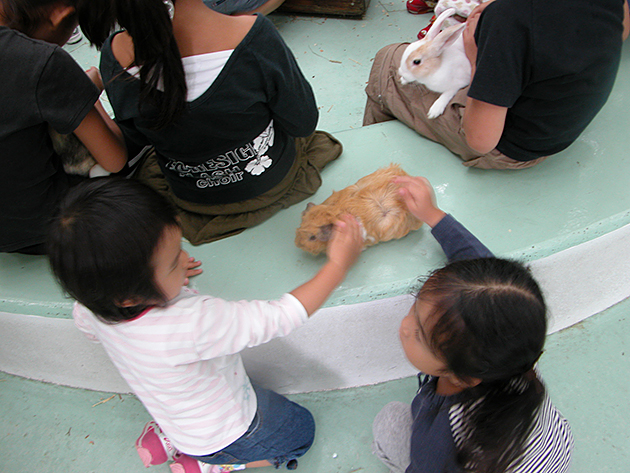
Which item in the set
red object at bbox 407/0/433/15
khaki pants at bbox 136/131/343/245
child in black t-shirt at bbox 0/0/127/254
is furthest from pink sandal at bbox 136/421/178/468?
red object at bbox 407/0/433/15

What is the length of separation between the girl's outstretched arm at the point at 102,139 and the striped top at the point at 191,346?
474mm

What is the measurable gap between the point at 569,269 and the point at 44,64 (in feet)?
4.98

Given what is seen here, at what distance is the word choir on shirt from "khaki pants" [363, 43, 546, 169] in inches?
24.2

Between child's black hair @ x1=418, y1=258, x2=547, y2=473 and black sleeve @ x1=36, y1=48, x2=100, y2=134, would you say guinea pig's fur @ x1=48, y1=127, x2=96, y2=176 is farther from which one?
child's black hair @ x1=418, y1=258, x2=547, y2=473

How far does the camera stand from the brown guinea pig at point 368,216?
1145 millimetres

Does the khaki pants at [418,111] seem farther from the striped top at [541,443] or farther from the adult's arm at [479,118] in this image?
the striped top at [541,443]

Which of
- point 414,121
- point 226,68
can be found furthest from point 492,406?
point 414,121

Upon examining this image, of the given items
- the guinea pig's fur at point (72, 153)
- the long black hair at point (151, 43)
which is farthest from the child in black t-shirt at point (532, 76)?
the guinea pig's fur at point (72, 153)

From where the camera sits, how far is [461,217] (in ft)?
4.18

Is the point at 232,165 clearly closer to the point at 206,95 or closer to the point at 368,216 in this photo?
the point at 206,95

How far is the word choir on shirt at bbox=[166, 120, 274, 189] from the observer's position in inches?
45.0

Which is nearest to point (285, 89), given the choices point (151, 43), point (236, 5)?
point (151, 43)

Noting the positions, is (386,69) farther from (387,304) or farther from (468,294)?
(468,294)

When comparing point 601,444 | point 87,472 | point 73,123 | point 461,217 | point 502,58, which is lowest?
point 87,472
